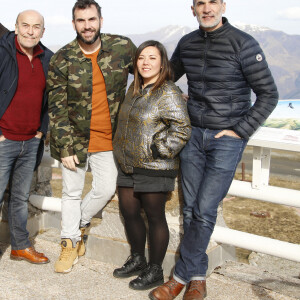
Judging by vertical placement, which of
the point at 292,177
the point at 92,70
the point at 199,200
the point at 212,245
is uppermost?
the point at 92,70

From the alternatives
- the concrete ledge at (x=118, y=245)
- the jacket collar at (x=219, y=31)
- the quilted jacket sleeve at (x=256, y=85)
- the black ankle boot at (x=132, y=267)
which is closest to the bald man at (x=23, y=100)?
the concrete ledge at (x=118, y=245)

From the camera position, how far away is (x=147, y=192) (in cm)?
323

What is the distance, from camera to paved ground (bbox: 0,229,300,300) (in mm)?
3180

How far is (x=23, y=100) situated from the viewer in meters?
3.49

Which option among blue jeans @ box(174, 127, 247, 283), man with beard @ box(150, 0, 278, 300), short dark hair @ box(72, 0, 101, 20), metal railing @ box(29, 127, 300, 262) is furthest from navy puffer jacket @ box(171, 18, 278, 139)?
short dark hair @ box(72, 0, 101, 20)

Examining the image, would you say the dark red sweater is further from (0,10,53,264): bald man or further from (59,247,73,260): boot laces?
(59,247,73,260): boot laces

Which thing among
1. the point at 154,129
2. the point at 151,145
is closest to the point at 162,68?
the point at 154,129

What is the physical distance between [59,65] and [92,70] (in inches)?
9.8

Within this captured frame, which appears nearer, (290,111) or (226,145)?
(226,145)

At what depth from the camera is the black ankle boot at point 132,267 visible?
345 cm

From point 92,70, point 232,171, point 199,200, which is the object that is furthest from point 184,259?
point 92,70

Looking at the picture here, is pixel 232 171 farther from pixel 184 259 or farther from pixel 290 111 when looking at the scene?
pixel 290 111

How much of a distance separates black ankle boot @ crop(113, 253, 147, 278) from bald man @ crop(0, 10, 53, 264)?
0.71 m

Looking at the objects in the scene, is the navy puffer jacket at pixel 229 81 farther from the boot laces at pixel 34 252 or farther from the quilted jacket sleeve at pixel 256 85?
the boot laces at pixel 34 252
